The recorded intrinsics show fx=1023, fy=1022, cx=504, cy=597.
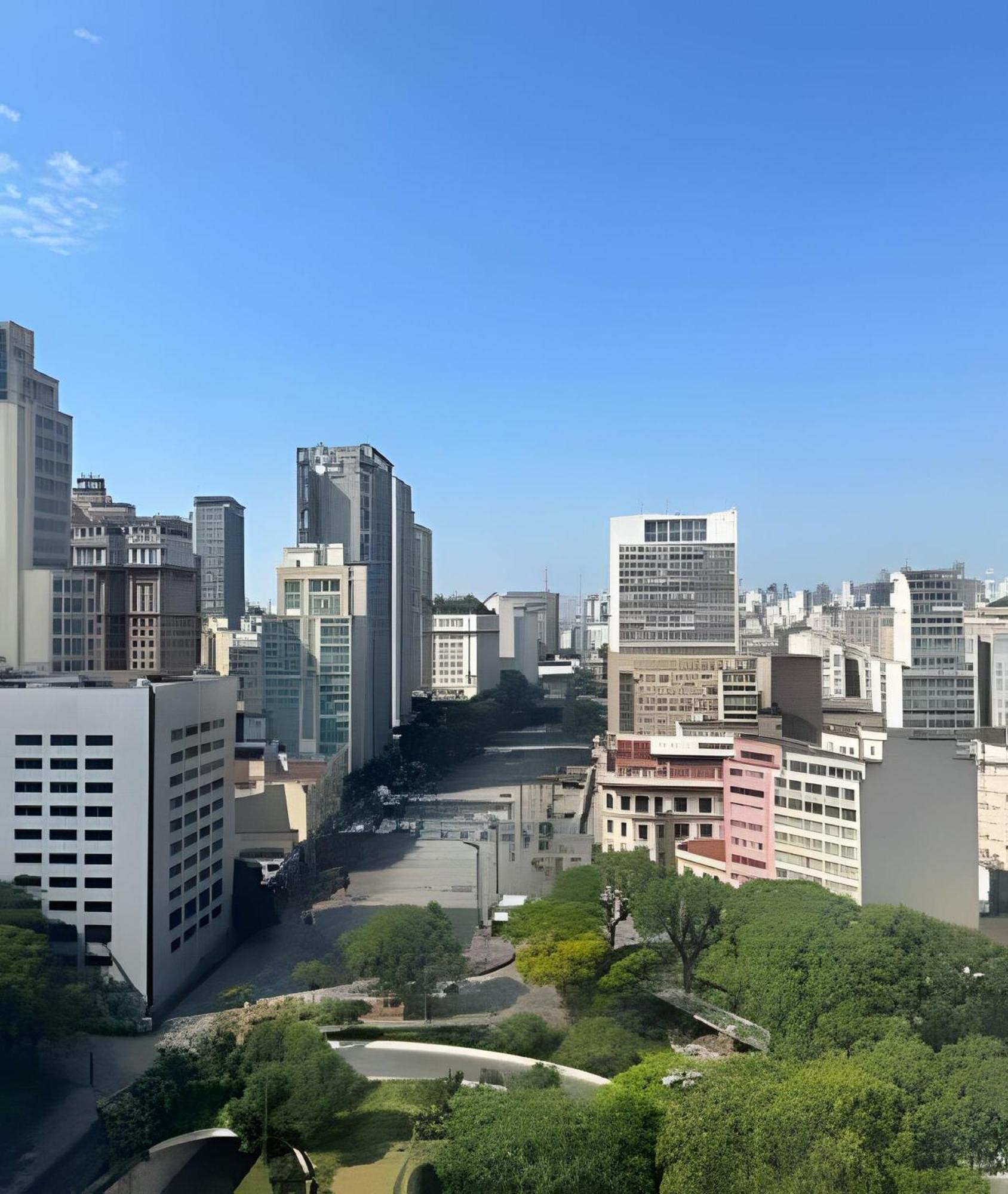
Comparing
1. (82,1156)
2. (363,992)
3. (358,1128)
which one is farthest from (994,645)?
(82,1156)

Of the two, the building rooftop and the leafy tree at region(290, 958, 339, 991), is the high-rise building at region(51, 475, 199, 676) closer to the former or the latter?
the leafy tree at region(290, 958, 339, 991)

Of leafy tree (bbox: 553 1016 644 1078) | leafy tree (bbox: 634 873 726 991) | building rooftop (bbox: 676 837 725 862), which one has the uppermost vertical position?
building rooftop (bbox: 676 837 725 862)

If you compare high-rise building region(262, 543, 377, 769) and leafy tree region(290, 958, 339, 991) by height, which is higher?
high-rise building region(262, 543, 377, 769)

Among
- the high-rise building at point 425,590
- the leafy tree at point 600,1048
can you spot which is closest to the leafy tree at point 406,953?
the leafy tree at point 600,1048

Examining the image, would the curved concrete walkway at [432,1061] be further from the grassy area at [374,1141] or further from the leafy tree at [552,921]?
→ the leafy tree at [552,921]

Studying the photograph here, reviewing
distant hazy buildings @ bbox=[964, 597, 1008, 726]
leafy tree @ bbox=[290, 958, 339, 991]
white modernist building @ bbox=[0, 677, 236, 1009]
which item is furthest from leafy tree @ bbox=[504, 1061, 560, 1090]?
distant hazy buildings @ bbox=[964, 597, 1008, 726]

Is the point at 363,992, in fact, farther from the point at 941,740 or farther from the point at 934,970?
the point at 941,740

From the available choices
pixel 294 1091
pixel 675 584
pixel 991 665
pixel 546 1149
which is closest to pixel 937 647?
pixel 991 665
